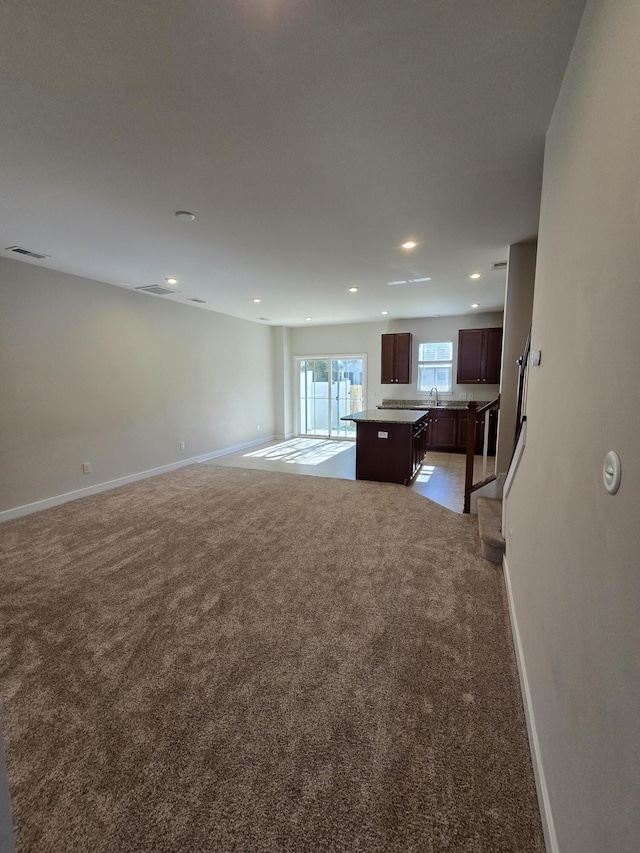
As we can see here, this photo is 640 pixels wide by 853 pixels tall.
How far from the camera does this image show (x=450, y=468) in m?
5.89

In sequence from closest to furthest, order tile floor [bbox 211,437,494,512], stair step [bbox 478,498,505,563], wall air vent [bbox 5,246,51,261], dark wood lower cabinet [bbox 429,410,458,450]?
stair step [bbox 478,498,505,563] → wall air vent [bbox 5,246,51,261] → tile floor [bbox 211,437,494,512] → dark wood lower cabinet [bbox 429,410,458,450]

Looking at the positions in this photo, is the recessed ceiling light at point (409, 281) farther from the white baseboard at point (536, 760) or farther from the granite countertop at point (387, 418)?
the white baseboard at point (536, 760)

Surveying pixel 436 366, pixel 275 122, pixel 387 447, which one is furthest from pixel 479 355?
pixel 275 122

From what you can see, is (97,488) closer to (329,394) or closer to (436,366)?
(329,394)

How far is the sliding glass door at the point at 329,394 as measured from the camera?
8.33 meters

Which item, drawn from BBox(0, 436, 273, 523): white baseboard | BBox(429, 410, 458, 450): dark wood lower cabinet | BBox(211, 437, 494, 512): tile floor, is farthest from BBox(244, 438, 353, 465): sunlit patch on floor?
BBox(429, 410, 458, 450): dark wood lower cabinet

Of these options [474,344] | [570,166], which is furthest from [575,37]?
[474,344]

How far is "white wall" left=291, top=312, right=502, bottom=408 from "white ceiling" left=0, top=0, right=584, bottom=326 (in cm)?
391

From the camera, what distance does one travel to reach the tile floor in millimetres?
4738

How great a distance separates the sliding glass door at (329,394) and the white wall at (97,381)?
7.62 feet

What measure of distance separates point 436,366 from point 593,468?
6900 millimetres

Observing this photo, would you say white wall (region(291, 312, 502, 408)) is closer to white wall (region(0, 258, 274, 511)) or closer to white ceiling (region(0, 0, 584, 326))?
white wall (region(0, 258, 274, 511))

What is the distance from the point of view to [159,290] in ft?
16.3

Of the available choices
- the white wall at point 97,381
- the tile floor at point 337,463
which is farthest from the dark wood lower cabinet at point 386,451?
the white wall at point 97,381
